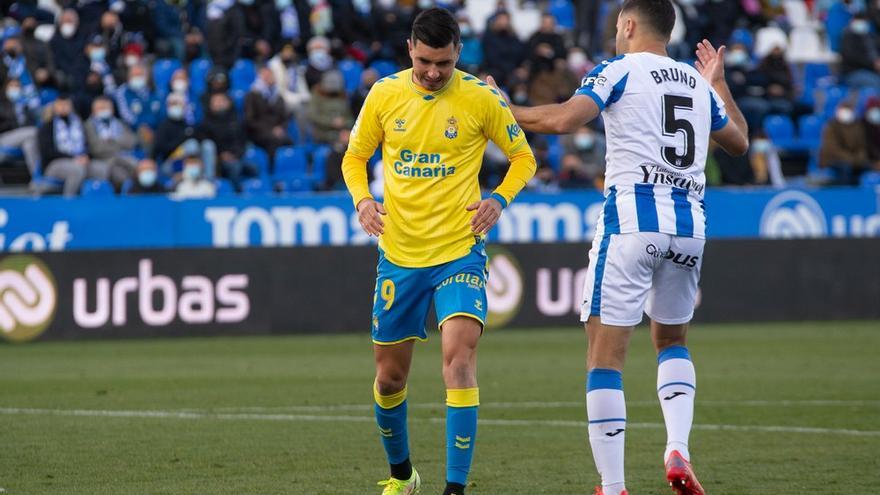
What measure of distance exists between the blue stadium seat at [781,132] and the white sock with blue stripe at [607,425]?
19946 mm

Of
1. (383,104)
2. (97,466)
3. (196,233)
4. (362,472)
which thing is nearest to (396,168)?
(383,104)

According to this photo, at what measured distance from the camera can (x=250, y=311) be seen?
1845 centimetres

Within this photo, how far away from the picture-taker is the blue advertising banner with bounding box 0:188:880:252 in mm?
19328

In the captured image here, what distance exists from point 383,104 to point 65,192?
47.0 feet

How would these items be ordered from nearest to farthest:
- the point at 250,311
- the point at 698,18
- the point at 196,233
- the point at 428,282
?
the point at 428,282
the point at 250,311
the point at 196,233
the point at 698,18

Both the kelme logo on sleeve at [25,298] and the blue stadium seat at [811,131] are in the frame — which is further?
the blue stadium seat at [811,131]

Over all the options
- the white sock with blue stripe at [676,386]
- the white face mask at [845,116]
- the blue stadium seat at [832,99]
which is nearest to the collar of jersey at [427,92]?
the white sock with blue stripe at [676,386]

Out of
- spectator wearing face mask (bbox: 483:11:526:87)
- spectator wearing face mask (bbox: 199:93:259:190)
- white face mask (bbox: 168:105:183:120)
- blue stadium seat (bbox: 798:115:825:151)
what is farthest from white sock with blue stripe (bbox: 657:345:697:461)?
blue stadium seat (bbox: 798:115:825:151)

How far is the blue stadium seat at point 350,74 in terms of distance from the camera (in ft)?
79.3

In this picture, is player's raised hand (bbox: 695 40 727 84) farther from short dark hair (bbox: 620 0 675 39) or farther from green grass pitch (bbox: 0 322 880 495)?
green grass pitch (bbox: 0 322 880 495)

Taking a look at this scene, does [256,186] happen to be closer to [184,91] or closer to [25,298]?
[184,91]

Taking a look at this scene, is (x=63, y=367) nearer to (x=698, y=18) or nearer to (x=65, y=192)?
(x=65, y=192)

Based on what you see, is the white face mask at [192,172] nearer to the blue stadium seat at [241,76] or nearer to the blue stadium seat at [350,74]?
the blue stadium seat at [241,76]

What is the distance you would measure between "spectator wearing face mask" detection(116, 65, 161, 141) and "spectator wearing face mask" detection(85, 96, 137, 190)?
30.2 inches
